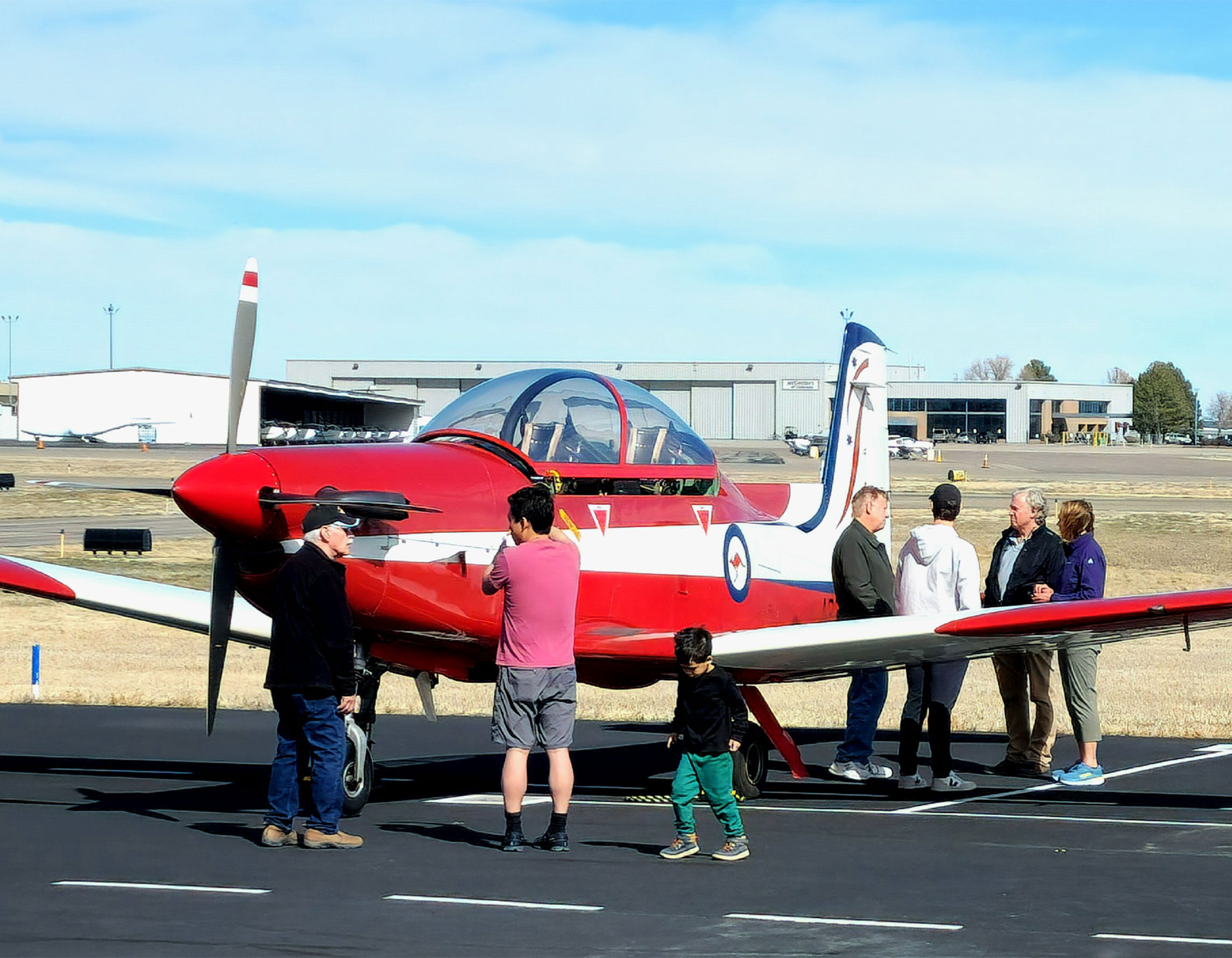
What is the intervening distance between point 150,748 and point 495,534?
167 inches

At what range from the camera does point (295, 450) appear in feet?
26.2

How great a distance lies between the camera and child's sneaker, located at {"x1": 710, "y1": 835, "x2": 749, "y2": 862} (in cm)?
732

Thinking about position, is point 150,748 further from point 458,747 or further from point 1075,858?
point 1075,858

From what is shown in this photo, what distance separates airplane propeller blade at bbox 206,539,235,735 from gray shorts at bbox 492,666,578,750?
5.46 feet

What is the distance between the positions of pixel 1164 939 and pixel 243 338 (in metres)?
5.56

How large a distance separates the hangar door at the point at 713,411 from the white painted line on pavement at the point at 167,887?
358 ft

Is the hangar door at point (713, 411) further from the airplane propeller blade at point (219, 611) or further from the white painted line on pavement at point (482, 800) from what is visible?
the airplane propeller blade at point (219, 611)

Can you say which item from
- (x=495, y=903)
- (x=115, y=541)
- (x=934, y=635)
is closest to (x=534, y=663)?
(x=495, y=903)

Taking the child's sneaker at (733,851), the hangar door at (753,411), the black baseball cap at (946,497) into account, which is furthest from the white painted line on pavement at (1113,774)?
the hangar door at (753,411)

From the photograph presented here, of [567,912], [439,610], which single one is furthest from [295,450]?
[567,912]

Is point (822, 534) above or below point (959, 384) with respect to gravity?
below

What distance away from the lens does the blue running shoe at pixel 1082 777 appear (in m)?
9.70

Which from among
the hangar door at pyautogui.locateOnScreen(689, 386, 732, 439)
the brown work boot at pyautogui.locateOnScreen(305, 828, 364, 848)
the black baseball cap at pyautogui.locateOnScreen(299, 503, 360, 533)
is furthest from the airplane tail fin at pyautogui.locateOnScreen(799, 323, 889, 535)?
the hangar door at pyautogui.locateOnScreen(689, 386, 732, 439)

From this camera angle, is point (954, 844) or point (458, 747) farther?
point (458, 747)
